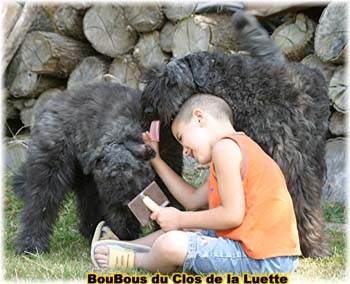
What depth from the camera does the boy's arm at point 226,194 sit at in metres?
2.58

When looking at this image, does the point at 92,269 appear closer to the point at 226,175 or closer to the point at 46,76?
the point at 226,175

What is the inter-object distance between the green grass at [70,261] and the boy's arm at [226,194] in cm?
36

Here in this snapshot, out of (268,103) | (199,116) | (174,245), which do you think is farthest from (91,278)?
(268,103)

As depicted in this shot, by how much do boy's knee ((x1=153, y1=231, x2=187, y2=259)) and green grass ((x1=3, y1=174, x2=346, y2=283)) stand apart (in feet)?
0.66

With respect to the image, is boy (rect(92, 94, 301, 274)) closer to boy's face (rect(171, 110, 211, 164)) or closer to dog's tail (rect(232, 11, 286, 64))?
boy's face (rect(171, 110, 211, 164))

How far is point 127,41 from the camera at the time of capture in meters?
4.97

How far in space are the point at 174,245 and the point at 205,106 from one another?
25.5 inches

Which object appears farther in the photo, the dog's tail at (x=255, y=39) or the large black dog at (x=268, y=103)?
the dog's tail at (x=255, y=39)

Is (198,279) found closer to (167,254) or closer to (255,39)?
(167,254)

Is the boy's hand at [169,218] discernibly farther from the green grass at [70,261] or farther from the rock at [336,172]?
the rock at [336,172]

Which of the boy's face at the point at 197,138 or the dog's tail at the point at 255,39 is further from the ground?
the dog's tail at the point at 255,39

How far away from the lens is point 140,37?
16.1ft

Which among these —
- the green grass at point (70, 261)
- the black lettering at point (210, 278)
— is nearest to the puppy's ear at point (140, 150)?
the green grass at point (70, 261)

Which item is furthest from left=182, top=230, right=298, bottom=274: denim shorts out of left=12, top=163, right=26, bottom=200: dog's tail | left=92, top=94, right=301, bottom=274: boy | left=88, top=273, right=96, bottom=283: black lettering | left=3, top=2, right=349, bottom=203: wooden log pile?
left=3, top=2, right=349, bottom=203: wooden log pile
